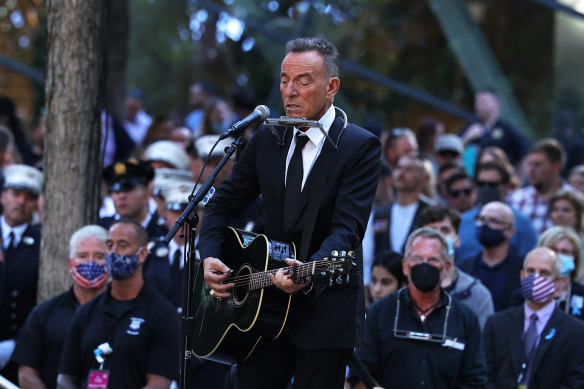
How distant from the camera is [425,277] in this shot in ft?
24.2

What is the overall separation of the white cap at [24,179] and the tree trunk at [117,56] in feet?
10.2

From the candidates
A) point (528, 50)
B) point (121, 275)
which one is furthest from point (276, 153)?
point (528, 50)

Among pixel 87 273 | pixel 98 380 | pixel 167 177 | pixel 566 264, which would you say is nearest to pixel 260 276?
pixel 98 380

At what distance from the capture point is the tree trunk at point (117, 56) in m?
13.2

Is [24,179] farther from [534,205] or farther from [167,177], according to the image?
[534,205]

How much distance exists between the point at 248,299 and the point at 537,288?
135 inches

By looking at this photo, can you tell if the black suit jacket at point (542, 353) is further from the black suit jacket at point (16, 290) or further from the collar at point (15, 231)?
the collar at point (15, 231)

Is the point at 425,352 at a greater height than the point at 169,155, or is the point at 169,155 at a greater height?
the point at 169,155

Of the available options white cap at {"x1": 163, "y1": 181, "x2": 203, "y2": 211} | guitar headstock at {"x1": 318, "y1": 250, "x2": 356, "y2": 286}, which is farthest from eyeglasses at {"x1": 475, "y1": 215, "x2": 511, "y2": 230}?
guitar headstock at {"x1": 318, "y1": 250, "x2": 356, "y2": 286}

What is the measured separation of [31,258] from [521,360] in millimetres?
4377

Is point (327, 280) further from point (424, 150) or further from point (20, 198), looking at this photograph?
point (424, 150)

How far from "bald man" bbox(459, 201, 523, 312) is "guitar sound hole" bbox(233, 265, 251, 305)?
4138mm

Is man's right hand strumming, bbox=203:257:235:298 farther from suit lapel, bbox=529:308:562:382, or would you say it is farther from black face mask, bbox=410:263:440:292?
suit lapel, bbox=529:308:562:382

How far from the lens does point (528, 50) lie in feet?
63.0
